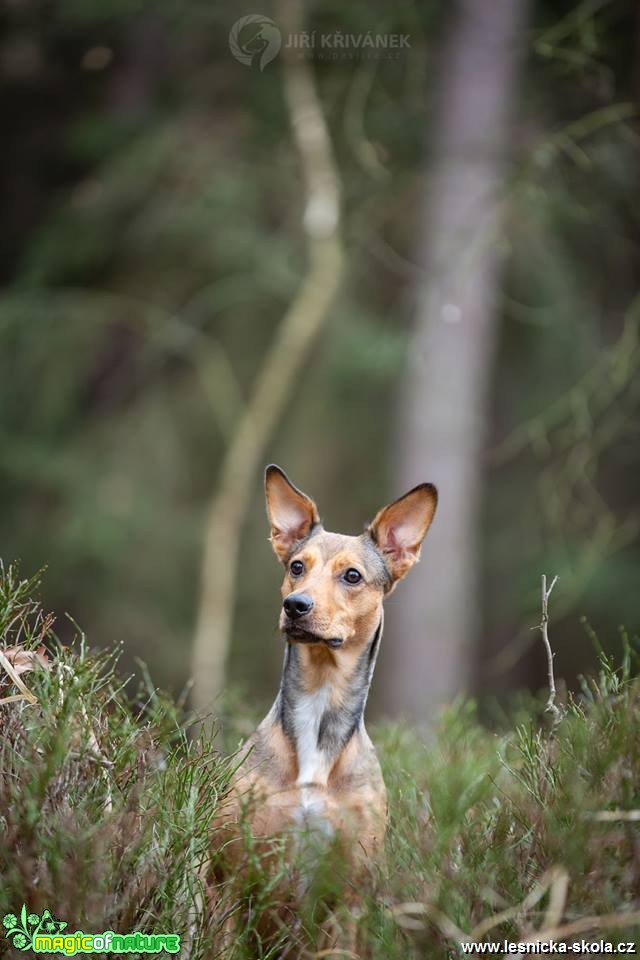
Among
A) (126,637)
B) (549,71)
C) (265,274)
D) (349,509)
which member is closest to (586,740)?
(549,71)

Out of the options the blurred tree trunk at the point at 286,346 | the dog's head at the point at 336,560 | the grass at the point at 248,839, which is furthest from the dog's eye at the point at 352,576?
the blurred tree trunk at the point at 286,346

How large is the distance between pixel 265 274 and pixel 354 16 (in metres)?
2.90

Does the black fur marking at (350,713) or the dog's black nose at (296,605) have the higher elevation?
the dog's black nose at (296,605)

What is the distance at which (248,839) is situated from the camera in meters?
3.06

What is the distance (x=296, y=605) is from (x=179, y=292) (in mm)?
9041

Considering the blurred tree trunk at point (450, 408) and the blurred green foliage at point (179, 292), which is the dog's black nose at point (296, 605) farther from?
the blurred tree trunk at point (450, 408)

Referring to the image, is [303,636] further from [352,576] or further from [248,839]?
[248,839]

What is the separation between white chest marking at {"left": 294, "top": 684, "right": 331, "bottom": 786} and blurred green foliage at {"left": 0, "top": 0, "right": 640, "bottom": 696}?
5811mm

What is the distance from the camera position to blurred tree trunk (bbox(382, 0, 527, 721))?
10055 millimetres

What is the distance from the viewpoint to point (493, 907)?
2934 millimetres

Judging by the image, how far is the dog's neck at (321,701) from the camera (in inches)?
165

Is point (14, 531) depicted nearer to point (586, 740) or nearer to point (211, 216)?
point (211, 216)

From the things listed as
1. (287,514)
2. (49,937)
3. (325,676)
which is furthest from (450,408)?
(49,937)

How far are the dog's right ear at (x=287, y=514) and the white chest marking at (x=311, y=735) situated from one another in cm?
68
